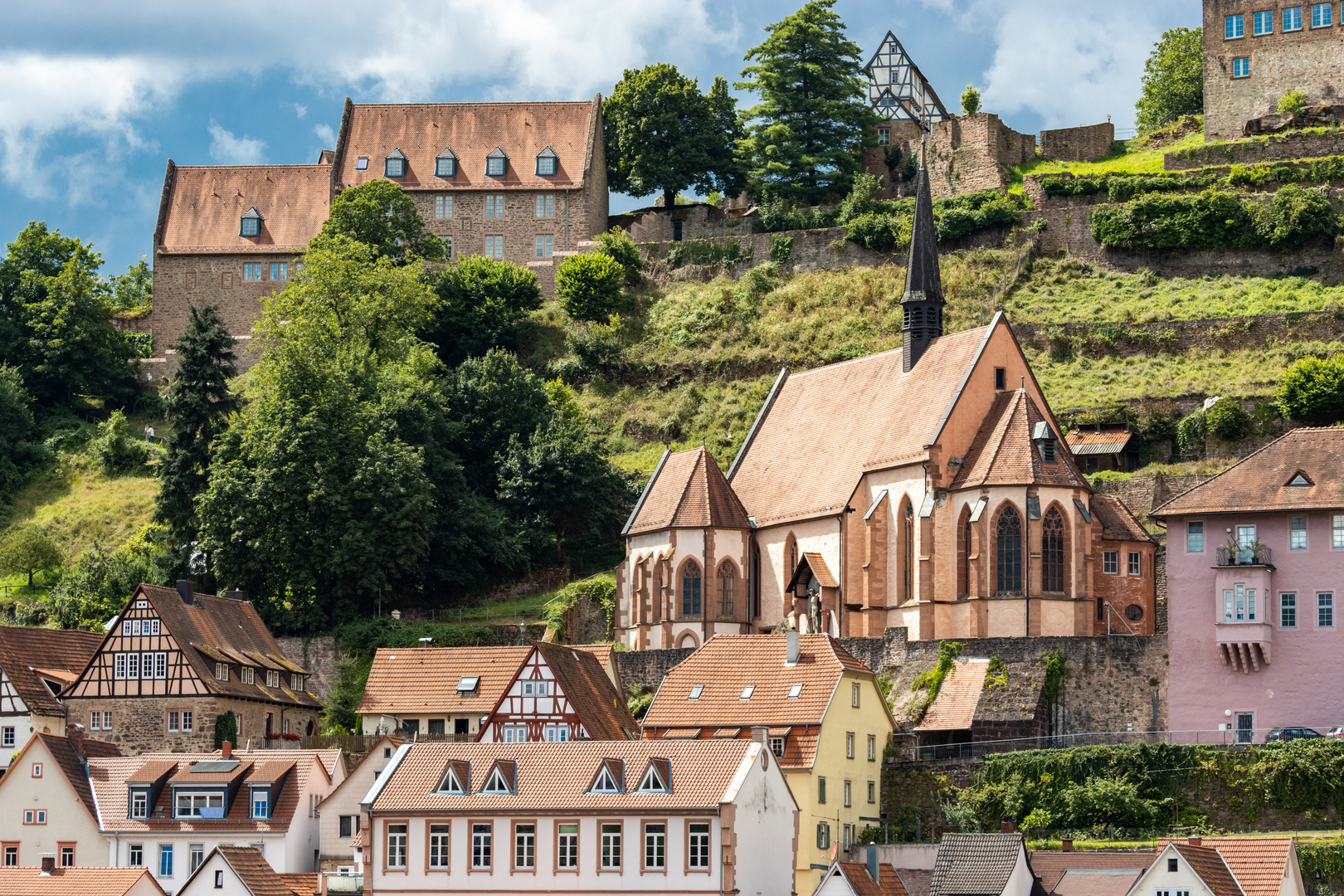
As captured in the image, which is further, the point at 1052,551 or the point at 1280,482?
the point at 1052,551

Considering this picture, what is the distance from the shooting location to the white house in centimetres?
4925

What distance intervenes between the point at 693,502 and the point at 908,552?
27.0ft

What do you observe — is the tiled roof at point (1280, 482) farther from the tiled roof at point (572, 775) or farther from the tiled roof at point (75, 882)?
the tiled roof at point (75, 882)

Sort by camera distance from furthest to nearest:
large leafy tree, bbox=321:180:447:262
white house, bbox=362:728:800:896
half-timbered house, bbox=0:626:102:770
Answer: large leafy tree, bbox=321:180:447:262 → half-timbered house, bbox=0:626:102:770 → white house, bbox=362:728:800:896

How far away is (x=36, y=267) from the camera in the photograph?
3910 inches

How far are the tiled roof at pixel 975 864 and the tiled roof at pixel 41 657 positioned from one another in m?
26.7

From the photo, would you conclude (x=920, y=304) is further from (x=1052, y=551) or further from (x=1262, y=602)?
(x=1262, y=602)

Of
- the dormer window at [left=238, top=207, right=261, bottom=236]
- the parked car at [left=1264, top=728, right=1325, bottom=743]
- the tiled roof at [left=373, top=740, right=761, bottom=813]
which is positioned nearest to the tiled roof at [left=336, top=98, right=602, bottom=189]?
the dormer window at [left=238, top=207, right=261, bottom=236]

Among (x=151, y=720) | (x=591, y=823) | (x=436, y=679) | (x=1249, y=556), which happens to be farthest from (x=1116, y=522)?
(x=151, y=720)

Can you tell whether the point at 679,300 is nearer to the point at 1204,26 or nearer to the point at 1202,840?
the point at 1204,26

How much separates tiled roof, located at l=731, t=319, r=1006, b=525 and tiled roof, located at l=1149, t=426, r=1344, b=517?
1058 cm

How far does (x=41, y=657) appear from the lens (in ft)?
213

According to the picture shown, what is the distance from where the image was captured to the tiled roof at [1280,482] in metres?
56.5

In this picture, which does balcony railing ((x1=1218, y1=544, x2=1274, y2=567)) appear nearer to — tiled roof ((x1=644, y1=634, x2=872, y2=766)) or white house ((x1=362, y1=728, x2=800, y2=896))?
tiled roof ((x1=644, y1=634, x2=872, y2=766))
